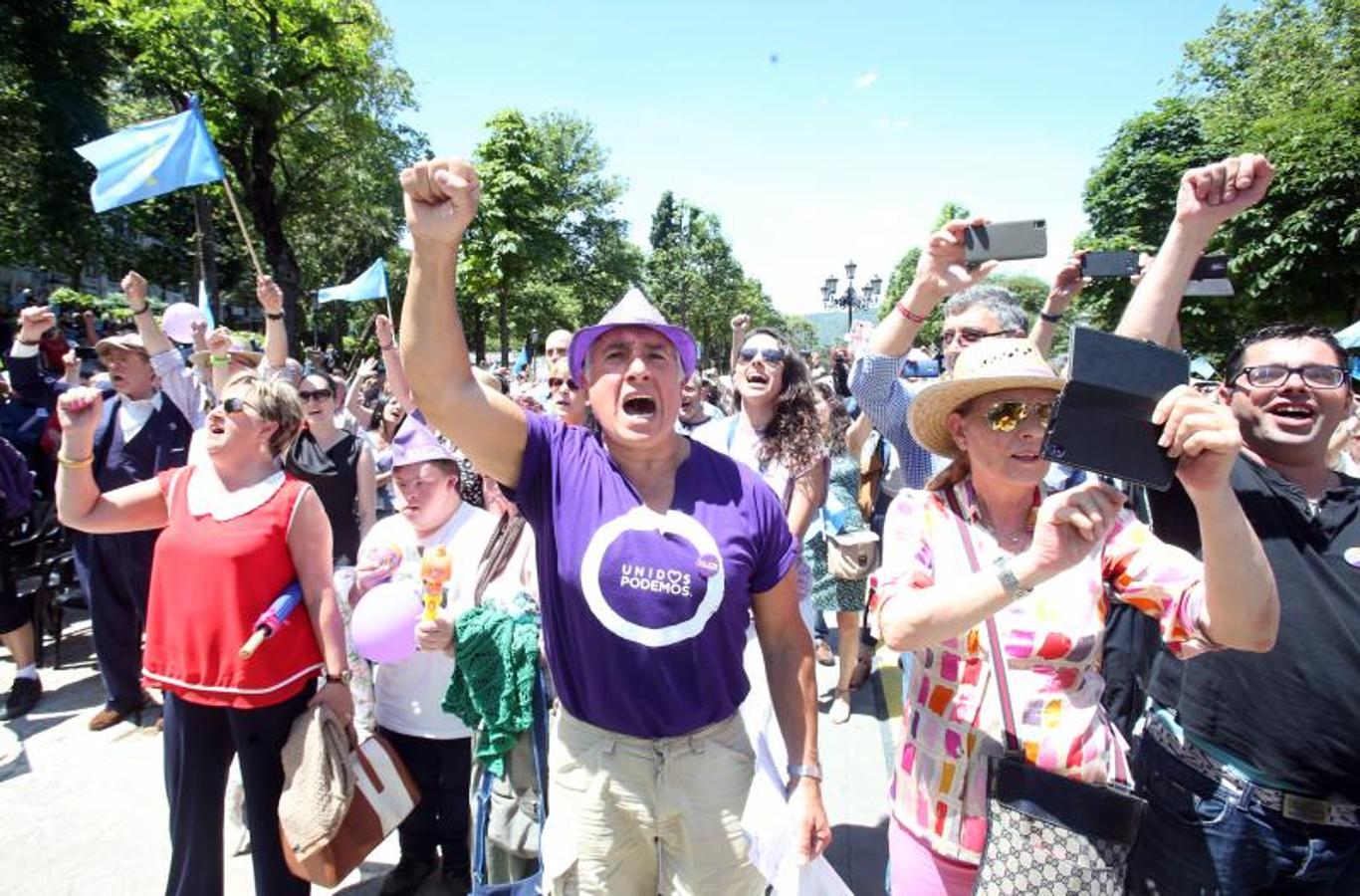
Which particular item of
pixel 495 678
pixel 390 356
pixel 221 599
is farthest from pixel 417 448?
pixel 390 356

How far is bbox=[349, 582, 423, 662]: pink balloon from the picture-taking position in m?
2.59

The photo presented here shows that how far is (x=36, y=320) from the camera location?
479 cm

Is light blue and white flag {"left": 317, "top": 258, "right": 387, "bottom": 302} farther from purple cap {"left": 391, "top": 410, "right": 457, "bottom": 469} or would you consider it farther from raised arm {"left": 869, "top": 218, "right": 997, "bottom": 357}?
raised arm {"left": 869, "top": 218, "right": 997, "bottom": 357}

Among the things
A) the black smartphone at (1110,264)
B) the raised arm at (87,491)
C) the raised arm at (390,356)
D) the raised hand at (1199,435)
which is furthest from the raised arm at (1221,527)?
the raised arm at (390,356)

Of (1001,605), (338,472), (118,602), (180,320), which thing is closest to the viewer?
(1001,605)

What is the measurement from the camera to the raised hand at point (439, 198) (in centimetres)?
149

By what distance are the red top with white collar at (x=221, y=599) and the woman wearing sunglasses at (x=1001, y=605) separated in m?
2.07

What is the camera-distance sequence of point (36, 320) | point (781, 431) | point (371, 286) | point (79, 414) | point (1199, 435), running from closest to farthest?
point (1199, 435) → point (79, 414) → point (781, 431) → point (36, 320) → point (371, 286)

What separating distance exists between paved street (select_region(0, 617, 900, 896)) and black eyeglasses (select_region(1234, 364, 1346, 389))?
245 cm

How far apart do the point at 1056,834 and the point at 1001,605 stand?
1.84 ft

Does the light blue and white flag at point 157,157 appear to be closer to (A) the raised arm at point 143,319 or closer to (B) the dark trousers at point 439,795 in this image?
(A) the raised arm at point 143,319

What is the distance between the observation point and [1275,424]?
6.72ft

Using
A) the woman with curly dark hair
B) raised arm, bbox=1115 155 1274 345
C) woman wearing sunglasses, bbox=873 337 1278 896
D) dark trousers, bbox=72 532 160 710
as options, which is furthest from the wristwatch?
dark trousers, bbox=72 532 160 710

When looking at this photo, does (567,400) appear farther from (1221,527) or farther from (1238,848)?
(1238,848)
